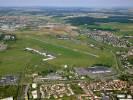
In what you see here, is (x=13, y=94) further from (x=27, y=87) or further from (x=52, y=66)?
(x=52, y=66)

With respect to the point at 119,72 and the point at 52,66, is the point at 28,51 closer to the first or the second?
the point at 52,66

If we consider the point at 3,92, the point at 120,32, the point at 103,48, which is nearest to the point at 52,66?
the point at 3,92

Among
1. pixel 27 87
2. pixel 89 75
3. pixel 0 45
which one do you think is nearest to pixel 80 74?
pixel 89 75

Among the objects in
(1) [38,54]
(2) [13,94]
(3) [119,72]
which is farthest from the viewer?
(1) [38,54]

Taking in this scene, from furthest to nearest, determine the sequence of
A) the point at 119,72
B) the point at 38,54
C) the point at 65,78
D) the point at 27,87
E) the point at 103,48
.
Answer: the point at 103,48 → the point at 38,54 → the point at 119,72 → the point at 65,78 → the point at 27,87

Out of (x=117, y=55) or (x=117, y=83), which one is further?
(x=117, y=55)

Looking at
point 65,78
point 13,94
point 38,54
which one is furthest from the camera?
point 38,54
